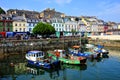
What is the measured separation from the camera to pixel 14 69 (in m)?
38.5

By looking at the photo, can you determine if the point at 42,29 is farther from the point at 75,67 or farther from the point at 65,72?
the point at 65,72

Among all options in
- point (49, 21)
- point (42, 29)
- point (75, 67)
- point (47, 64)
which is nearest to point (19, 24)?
point (42, 29)

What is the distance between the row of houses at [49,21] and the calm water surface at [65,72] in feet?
129

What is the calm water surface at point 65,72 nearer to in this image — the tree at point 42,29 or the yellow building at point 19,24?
the tree at point 42,29

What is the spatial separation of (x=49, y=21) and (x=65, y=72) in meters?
60.6

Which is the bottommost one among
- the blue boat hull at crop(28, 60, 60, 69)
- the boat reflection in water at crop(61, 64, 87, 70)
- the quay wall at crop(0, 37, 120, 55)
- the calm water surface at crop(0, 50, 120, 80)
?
the calm water surface at crop(0, 50, 120, 80)

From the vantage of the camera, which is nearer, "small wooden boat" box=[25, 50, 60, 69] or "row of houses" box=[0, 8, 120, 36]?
"small wooden boat" box=[25, 50, 60, 69]

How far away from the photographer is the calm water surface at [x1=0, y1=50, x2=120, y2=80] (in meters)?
33.2

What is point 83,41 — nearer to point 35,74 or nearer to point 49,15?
point 49,15

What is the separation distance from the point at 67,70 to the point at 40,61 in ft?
16.4

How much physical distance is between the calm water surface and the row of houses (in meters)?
39.2

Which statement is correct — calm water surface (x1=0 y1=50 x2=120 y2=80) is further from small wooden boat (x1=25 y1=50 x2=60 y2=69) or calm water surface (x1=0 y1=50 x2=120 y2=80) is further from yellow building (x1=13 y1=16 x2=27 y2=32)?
yellow building (x1=13 y1=16 x2=27 y2=32)

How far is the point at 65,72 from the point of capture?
3644cm

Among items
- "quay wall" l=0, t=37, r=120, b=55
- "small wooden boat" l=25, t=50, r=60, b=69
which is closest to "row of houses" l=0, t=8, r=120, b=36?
"quay wall" l=0, t=37, r=120, b=55
